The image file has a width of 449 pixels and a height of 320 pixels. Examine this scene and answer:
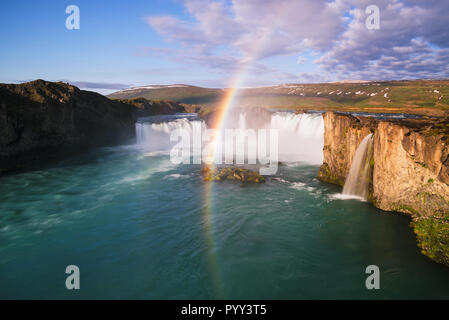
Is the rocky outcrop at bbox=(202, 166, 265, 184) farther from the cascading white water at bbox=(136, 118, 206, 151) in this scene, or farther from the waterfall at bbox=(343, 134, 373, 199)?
the cascading white water at bbox=(136, 118, 206, 151)

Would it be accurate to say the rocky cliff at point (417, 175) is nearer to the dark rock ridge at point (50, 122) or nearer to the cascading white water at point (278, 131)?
the cascading white water at point (278, 131)

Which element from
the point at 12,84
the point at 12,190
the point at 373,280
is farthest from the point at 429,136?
the point at 12,84

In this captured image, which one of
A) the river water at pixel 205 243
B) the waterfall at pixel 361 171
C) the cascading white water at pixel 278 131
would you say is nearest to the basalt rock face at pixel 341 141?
the waterfall at pixel 361 171

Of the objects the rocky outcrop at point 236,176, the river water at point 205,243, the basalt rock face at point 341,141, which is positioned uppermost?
the basalt rock face at point 341,141

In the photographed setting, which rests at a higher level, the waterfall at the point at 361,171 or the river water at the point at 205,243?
the waterfall at the point at 361,171

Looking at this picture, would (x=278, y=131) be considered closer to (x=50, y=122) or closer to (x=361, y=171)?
(x=361, y=171)
